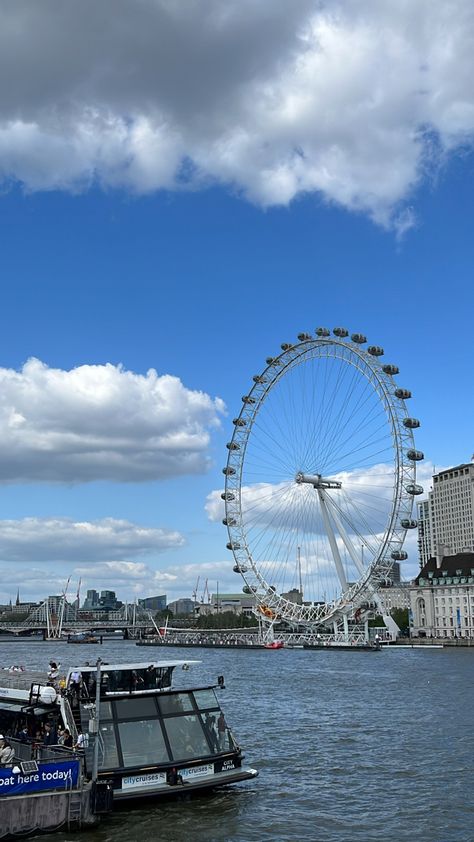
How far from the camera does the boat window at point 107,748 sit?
2127 cm

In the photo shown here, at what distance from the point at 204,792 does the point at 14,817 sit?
613 centimetres

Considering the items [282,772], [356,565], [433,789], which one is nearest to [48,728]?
[282,772]

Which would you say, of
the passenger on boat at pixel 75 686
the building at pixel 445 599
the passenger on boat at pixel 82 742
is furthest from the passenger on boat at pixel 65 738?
the building at pixel 445 599

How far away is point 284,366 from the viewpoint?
108 m

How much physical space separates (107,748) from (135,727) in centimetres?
101

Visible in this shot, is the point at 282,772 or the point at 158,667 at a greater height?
the point at 158,667

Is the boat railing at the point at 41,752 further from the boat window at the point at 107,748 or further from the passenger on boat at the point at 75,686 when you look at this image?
the passenger on boat at the point at 75,686

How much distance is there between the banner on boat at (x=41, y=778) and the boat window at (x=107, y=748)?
1.43 m

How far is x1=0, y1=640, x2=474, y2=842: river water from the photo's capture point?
68.5 ft

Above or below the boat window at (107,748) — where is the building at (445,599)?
above

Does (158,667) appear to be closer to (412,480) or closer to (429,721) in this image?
(429,721)

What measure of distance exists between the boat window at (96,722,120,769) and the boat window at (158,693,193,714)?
1.60m

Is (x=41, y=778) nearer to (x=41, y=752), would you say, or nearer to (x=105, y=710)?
(x=41, y=752)

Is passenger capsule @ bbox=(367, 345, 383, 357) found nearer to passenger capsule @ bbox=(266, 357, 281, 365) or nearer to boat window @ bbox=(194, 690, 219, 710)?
passenger capsule @ bbox=(266, 357, 281, 365)
